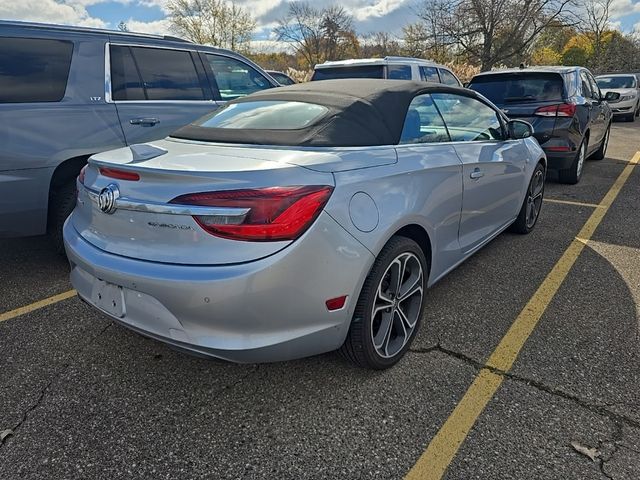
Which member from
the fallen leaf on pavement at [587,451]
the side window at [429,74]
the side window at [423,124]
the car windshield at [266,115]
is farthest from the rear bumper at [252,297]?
the side window at [429,74]

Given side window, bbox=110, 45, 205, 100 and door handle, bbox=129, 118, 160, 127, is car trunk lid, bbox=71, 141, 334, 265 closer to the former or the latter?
door handle, bbox=129, 118, 160, 127

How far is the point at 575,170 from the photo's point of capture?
21.6 ft

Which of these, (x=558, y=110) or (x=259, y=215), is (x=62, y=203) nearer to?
(x=259, y=215)

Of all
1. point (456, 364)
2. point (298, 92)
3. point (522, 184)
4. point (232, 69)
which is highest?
point (232, 69)

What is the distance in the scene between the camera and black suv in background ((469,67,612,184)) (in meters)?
6.00

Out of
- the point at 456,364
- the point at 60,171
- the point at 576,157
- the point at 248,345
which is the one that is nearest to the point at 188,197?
the point at 248,345

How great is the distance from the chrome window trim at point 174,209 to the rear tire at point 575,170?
6047mm

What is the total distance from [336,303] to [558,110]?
17.5 feet

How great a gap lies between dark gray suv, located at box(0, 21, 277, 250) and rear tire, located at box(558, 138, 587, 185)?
526cm

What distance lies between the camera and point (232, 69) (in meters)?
4.95

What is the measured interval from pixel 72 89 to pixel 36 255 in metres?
1.59

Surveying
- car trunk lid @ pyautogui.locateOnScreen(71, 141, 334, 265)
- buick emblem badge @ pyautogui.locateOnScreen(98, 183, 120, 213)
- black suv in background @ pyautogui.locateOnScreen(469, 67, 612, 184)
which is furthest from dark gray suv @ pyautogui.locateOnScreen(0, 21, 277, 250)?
black suv in background @ pyautogui.locateOnScreen(469, 67, 612, 184)

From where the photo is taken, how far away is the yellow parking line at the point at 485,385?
191 cm

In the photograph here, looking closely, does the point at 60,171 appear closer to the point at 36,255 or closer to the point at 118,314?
the point at 36,255
